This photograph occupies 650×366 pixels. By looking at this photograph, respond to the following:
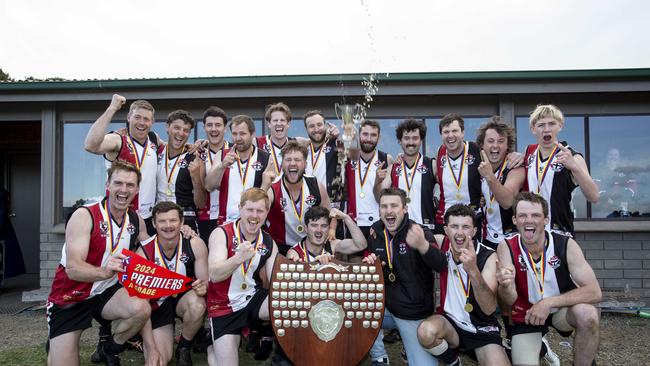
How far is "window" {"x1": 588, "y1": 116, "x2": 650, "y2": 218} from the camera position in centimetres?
762

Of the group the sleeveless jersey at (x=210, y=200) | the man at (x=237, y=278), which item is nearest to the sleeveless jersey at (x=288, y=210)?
the man at (x=237, y=278)

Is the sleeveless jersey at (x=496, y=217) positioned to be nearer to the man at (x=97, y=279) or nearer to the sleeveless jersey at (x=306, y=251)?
the sleeveless jersey at (x=306, y=251)

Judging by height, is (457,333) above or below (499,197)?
below

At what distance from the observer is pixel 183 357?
14.9 feet

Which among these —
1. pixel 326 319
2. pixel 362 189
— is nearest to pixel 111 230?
pixel 326 319

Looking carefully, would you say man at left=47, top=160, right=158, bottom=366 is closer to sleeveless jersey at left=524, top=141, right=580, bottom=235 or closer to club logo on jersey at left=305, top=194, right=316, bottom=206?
club logo on jersey at left=305, top=194, right=316, bottom=206

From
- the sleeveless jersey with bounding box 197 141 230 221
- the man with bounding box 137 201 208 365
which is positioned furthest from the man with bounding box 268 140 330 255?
the man with bounding box 137 201 208 365

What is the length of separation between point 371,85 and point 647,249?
17.5 feet

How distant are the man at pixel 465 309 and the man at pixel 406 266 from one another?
16cm

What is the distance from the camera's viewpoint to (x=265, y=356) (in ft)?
15.8

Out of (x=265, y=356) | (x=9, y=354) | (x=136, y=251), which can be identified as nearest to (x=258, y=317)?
(x=265, y=356)

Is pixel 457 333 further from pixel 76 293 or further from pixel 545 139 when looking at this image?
pixel 76 293

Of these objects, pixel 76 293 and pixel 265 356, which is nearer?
pixel 76 293

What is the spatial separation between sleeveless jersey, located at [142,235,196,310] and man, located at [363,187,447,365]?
6.09 ft
